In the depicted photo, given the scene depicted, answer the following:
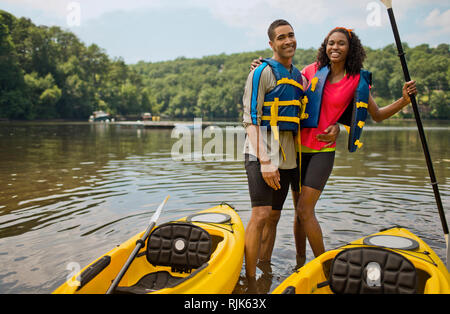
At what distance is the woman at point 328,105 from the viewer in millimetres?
3553

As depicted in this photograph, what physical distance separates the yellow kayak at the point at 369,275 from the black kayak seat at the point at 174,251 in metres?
0.93

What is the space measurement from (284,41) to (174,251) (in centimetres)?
216

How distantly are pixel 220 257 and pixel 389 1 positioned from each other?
2924 millimetres

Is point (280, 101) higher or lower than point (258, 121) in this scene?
higher

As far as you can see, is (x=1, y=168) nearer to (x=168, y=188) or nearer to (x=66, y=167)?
(x=66, y=167)

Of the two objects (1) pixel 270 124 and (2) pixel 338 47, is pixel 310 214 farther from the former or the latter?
(2) pixel 338 47

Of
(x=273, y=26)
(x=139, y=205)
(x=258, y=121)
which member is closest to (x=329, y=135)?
(x=258, y=121)

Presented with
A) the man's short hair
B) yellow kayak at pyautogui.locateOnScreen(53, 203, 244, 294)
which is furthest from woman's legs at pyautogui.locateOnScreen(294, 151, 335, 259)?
the man's short hair

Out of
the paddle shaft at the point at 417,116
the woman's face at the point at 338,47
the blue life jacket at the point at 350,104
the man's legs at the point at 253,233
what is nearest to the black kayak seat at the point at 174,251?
the man's legs at the point at 253,233

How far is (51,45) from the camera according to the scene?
6950cm

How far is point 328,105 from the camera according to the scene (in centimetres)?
367

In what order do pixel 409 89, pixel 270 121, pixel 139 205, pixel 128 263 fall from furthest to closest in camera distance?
pixel 139 205 < pixel 409 89 < pixel 270 121 < pixel 128 263

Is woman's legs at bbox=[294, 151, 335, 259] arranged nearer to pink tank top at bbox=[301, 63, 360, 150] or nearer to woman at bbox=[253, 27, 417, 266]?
woman at bbox=[253, 27, 417, 266]

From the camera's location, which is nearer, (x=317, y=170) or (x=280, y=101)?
(x=280, y=101)
